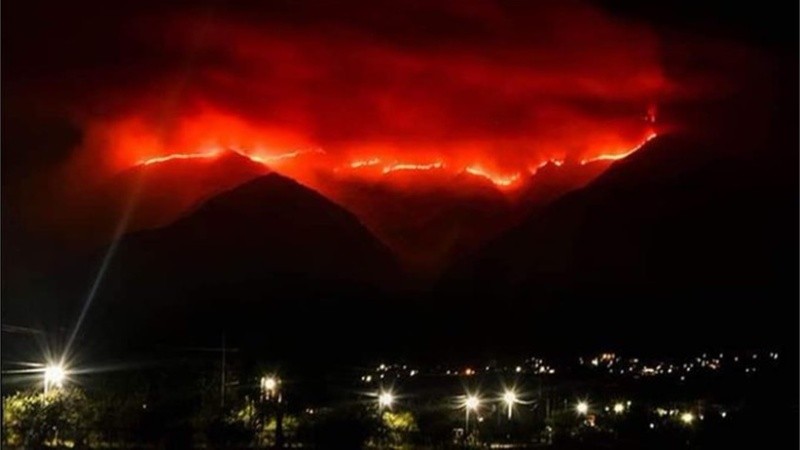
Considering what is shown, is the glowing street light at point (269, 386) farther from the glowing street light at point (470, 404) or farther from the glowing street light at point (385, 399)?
the glowing street light at point (470, 404)

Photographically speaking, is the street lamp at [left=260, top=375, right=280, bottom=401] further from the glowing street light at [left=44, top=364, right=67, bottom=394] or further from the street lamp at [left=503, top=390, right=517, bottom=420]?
the street lamp at [left=503, top=390, right=517, bottom=420]

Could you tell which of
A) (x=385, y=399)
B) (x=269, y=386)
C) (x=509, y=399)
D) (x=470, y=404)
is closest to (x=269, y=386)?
(x=269, y=386)

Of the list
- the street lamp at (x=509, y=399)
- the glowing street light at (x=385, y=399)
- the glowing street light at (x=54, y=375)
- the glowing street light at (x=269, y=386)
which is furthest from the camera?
the street lamp at (x=509, y=399)

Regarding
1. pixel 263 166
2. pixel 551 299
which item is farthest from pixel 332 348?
pixel 551 299

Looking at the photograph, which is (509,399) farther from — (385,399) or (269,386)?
(269,386)

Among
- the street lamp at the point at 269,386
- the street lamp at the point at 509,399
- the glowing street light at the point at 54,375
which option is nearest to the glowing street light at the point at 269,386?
the street lamp at the point at 269,386

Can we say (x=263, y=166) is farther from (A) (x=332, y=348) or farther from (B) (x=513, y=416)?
(B) (x=513, y=416)
